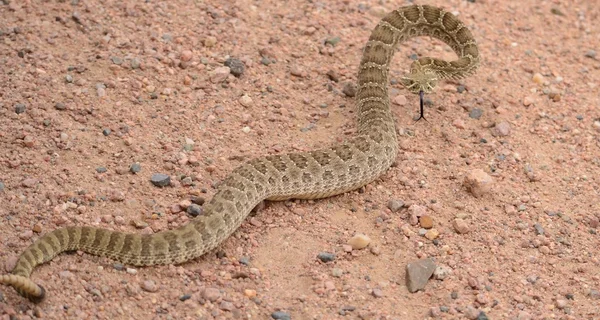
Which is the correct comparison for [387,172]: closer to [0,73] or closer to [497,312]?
[497,312]

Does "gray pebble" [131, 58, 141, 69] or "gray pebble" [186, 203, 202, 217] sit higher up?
"gray pebble" [131, 58, 141, 69]

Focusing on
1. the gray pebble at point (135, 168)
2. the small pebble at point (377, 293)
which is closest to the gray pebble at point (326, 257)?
the small pebble at point (377, 293)

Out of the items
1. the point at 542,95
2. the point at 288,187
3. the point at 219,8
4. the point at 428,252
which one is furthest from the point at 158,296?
the point at 542,95

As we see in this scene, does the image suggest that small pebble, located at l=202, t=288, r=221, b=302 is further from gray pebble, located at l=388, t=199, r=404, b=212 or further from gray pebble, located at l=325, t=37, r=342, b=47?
gray pebble, located at l=325, t=37, r=342, b=47

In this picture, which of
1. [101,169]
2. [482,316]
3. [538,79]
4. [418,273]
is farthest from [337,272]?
[538,79]

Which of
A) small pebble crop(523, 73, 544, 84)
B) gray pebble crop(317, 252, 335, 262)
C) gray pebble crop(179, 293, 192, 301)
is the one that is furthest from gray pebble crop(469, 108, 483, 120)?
gray pebble crop(179, 293, 192, 301)
